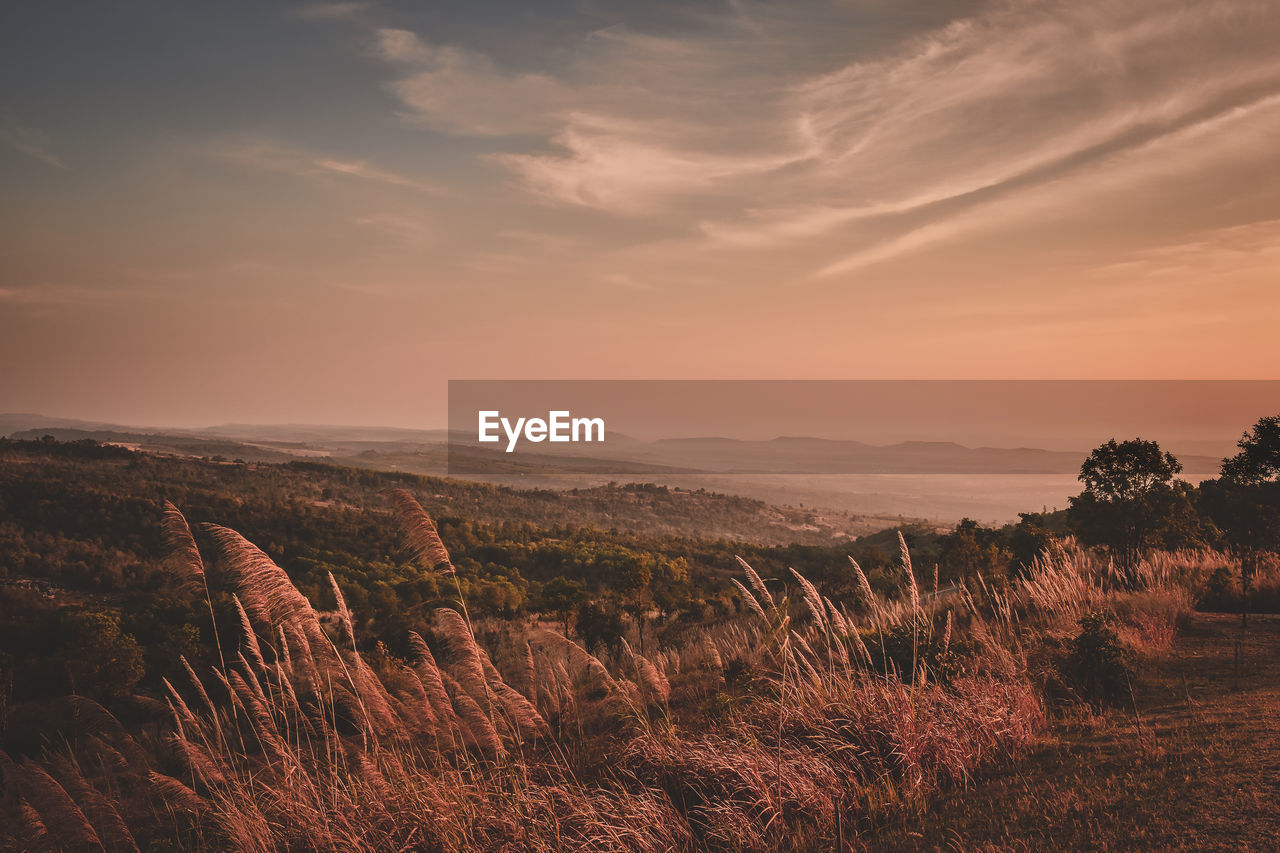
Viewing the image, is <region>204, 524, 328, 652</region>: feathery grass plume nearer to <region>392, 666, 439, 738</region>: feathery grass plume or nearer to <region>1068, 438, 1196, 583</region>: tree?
<region>392, 666, 439, 738</region>: feathery grass plume

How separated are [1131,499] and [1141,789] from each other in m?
11.0

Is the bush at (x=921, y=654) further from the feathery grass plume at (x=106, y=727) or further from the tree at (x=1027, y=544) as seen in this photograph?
the tree at (x=1027, y=544)

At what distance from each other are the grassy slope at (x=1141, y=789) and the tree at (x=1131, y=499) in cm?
720

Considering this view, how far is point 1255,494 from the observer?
9820 millimetres

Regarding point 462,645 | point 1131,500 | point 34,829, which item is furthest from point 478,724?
point 1131,500

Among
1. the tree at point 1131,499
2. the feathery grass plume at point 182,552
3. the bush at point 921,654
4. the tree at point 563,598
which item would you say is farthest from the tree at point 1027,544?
the feathery grass plume at point 182,552

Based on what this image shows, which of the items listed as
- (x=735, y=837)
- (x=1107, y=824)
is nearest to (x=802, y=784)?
(x=735, y=837)

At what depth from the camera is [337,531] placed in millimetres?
39125

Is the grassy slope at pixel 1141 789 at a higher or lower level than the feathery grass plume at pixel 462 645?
lower

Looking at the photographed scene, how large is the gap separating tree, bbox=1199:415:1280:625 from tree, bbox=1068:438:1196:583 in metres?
1.73

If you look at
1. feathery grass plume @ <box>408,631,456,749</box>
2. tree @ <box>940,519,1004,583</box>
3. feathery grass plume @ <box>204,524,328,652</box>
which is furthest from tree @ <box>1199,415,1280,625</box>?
feathery grass plume @ <box>204,524,328,652</box>

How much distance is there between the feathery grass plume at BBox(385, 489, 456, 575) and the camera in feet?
21.9

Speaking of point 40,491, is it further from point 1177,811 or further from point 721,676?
point 1177,811

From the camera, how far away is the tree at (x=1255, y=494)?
9094 millimetres
